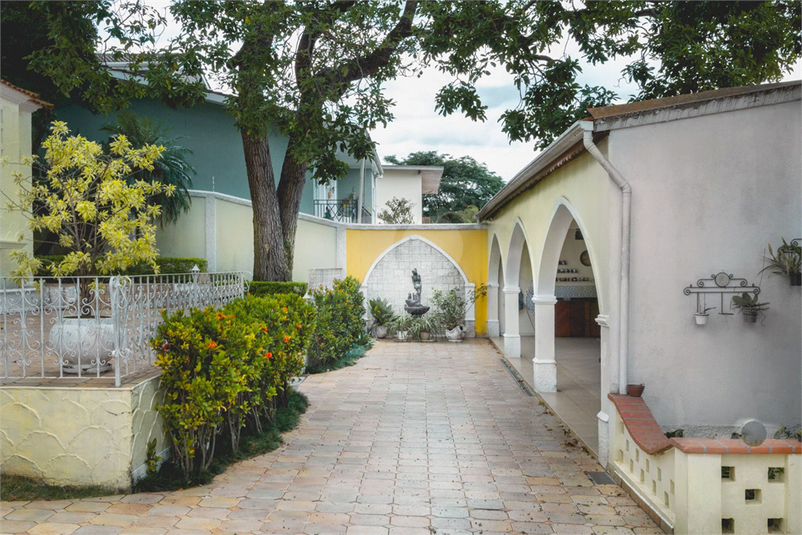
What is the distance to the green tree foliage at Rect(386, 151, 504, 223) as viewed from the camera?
127ft

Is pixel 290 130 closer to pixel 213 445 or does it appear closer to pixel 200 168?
pixel 213 445

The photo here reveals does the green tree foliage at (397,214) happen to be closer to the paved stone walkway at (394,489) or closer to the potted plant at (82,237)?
the paved stone walkway at (394,489)

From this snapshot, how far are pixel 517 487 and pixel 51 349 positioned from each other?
408 centimetres

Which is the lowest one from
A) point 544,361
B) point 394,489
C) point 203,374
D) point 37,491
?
point 394,489

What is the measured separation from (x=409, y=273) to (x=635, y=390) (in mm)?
11427

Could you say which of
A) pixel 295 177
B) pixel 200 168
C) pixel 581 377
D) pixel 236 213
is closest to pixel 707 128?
pixel 581 377

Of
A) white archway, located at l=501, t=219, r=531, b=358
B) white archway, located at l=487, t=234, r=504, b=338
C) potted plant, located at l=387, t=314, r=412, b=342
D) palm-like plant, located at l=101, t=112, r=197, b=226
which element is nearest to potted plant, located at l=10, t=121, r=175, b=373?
palm-like plant, located at l=101, t=112, r=197, b=226

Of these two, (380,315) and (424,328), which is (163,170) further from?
(424,328)

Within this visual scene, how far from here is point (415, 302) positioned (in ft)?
52.5

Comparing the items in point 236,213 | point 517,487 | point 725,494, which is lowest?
point 517,487

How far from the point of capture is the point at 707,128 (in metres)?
5.49

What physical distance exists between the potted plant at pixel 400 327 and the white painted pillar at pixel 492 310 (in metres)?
2.08

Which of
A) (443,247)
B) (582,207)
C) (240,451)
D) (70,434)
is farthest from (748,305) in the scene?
(443,247)

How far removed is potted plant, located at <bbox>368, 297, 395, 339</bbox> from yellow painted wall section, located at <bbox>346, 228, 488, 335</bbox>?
89cm
